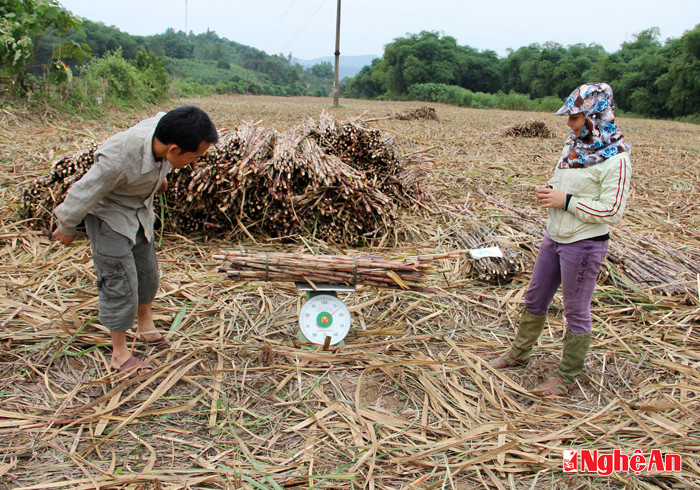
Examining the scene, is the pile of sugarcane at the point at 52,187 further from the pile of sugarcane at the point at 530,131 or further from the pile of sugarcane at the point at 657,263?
the pile of sugarcane at the point at 530,131

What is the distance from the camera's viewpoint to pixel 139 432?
2.16 metres

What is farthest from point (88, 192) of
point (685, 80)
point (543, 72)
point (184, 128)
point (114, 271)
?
point (543, 72)

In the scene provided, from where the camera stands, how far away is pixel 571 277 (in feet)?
7.95

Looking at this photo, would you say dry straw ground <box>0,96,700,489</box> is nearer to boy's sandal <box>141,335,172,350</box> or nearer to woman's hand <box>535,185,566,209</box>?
boy's sandal <box>141,335,172,350</box>

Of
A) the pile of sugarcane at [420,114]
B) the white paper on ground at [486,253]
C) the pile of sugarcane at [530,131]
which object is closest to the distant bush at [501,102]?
the pile of sugarcane at [420,114]

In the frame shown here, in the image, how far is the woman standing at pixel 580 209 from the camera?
2270 millimetres

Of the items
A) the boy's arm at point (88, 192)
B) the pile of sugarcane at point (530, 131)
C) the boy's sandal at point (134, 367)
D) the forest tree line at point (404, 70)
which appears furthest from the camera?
the pile of sugarcane at point (530, 131)

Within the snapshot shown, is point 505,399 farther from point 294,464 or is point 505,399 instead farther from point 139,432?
point 139,432

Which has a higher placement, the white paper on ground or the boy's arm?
the boy's arm

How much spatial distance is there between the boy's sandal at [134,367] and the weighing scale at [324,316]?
3.02 feet

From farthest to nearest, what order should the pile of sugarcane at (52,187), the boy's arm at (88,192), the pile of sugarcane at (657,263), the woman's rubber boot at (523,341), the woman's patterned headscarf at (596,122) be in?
the pile of sugarcane at (52,187) < the pile of sugarcane at (657,263) < the woman's rubber boot at (523,341) < the woman's patterned headscarf at (596,122) < the boy's arm at (88,192)

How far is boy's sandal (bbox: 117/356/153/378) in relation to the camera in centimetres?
252

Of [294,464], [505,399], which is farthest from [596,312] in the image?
[294,464]

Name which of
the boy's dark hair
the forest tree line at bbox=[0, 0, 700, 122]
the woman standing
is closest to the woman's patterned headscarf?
the woman standing
